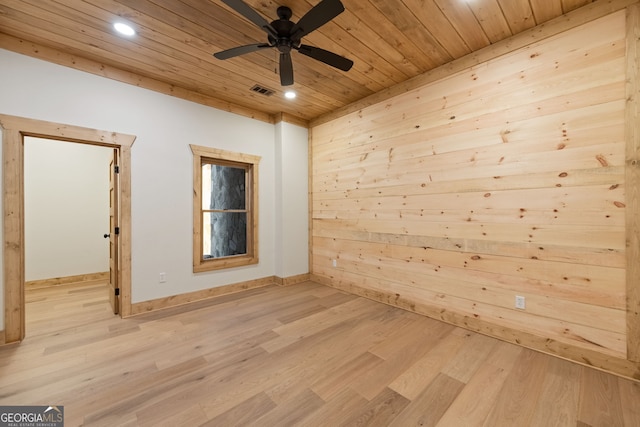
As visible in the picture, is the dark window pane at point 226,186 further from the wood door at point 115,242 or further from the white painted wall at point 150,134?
the wood door at point 115,242

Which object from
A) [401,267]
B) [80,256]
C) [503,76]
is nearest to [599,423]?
[401,267]

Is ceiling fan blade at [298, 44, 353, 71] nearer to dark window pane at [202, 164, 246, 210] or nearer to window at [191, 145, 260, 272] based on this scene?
window at [191, 145, 260, 272]

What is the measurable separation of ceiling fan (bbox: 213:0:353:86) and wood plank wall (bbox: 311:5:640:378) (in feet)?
4.58

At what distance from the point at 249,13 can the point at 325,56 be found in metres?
0.70

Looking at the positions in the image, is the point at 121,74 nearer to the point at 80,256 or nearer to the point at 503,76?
the point at 80,256

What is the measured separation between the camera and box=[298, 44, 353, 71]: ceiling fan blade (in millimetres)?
2082

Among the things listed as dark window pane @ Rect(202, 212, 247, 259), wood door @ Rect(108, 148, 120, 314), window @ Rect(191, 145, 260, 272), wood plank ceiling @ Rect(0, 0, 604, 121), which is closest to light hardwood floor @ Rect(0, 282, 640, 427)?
wood door @ Rect(108, 148, 120, 314)

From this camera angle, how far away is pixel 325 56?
7.22 ft

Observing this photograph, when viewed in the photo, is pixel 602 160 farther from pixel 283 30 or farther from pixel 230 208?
pixel 230 208

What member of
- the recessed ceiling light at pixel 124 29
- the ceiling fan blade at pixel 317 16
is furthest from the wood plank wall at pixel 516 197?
the recessed ceiling light at pixel 124 29

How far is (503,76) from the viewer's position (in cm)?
245

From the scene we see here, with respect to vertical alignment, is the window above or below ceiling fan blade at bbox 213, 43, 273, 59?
below

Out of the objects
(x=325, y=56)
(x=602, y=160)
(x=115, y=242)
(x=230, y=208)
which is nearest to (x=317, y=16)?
(x=325, y=56)
